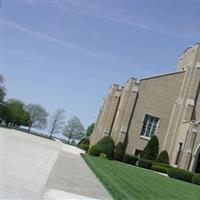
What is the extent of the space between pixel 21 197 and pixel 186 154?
30801mm

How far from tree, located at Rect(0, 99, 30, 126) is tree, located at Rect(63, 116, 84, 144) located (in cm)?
1498

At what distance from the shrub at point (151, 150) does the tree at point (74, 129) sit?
257 ft

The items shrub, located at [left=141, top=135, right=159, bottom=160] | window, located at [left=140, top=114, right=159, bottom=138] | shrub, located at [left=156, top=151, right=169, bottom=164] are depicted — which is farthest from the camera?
window, located at [left=140, top=114, right=159, bottom=138]

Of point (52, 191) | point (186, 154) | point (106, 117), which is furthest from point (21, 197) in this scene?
point (106, 117)

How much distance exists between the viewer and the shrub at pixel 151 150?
4288 centimetres

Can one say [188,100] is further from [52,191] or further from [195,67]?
[52,191]

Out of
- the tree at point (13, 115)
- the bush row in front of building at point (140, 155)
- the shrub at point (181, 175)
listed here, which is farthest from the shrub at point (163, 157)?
the tree at point (13, 115)

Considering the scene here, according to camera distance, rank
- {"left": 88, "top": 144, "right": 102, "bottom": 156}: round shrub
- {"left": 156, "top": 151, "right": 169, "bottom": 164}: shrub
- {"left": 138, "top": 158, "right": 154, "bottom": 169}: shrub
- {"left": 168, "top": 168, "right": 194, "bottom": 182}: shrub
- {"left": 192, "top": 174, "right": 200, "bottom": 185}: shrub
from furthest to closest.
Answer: {"left": 88, "top": 144, "right": 102, "bottom": 156}: round shrub, {"left": 156, "top": 151, "right": 169, "bottom": 164}: shrub, {"left": 138, "top": 158, "right": 154, "bottom": 169}: shrub, {"left": 168, "top": 168, "right": 194, "bottom": 182}: shrub, {"left": 192, "top": 174, "right": 200, "bottom": 185}: shrub

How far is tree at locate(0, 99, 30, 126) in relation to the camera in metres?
93.1

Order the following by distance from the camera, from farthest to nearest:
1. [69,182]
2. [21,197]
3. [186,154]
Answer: [186,154] → [69,182] → [21,197]

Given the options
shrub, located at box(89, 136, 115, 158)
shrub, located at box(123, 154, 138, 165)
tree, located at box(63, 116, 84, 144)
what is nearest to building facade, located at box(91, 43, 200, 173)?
shrub, located at box(89, 136, 115, 158)

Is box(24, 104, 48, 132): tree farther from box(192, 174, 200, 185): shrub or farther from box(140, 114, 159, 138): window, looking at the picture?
box(192, 174, 200, 185): shrub

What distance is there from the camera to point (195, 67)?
148 feet

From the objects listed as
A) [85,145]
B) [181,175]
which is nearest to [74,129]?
[85,145]
